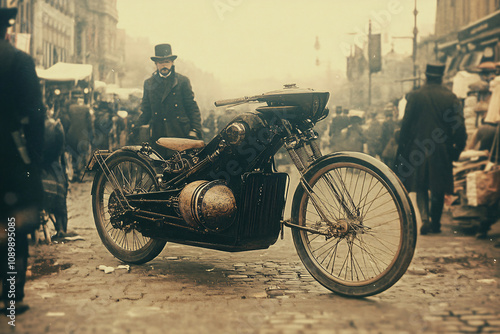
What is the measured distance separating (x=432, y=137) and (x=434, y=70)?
92cm

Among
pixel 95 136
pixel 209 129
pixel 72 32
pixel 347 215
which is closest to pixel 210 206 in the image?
pixel 347 215

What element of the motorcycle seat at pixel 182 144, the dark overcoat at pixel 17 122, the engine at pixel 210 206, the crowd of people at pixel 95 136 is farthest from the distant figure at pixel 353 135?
the dark overcoat at pixel 17 122

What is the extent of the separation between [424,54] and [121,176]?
4363 cm

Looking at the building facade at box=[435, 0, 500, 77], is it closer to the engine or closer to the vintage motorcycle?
the vintage motorcycle

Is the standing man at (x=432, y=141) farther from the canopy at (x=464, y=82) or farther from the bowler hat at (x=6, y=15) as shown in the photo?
the canopy at (x=464, y=82)

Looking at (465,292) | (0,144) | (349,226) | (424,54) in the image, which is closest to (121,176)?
(0,144)

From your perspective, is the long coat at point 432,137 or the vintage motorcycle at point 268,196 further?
the long coat at point 432,137

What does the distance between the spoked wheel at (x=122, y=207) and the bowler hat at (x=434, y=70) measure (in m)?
4.32

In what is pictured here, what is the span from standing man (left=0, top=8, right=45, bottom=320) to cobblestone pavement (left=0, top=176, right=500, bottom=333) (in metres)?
0.27

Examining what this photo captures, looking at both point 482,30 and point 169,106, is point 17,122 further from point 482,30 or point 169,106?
point 482,30

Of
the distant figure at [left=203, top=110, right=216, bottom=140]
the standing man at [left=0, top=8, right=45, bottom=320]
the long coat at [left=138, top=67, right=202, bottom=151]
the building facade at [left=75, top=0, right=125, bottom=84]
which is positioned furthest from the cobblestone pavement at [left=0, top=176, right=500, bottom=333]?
the building facade at [left=75, top=0, right=125, bottom=84]

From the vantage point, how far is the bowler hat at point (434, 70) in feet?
28.1

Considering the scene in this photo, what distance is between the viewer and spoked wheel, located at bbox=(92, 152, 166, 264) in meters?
5.94

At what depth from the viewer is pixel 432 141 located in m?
8.34
